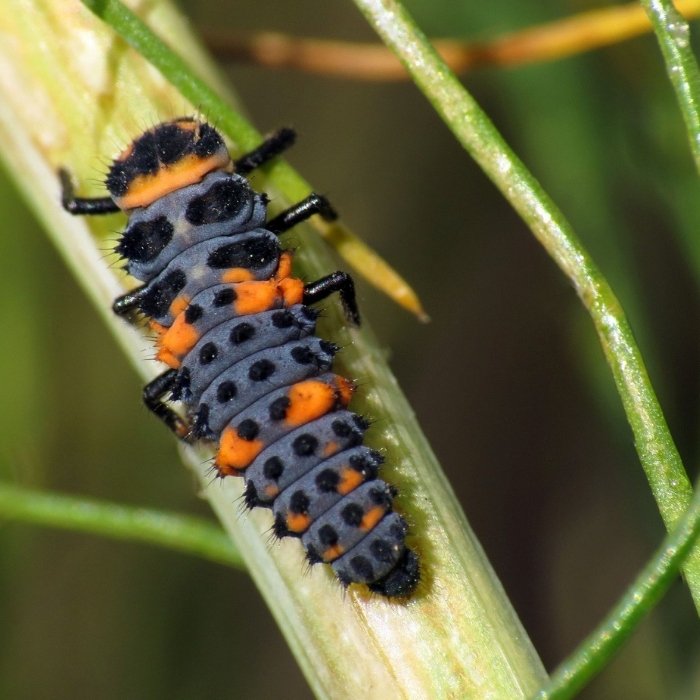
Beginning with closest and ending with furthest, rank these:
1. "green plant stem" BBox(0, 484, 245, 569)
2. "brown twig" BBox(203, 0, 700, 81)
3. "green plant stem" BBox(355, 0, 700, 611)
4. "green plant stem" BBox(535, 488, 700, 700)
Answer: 1. "green plant stem" BBox(535, 488, 700, 700)
2. "green plant stem" BBox(355, 0, 700, 611)
3. "green plant stem" BBox(0, 484, 245, 569)
4. "brown twig" BBox(203, 0, 700, 81)

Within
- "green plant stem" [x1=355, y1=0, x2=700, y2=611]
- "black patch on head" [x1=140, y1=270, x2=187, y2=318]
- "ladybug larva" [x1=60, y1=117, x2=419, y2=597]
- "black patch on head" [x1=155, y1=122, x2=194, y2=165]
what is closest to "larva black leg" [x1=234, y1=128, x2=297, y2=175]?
"ladybug larva" [x1=60, y1=117, x2=419, y2=597]

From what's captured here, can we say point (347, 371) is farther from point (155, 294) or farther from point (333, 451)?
point (155, 294)

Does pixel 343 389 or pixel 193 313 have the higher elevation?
pixel 193 313

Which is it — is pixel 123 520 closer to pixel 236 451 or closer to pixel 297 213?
pixel 236 451

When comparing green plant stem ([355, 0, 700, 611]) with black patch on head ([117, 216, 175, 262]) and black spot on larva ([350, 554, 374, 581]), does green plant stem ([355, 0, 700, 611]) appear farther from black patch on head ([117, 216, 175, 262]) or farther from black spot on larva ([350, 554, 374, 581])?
black patch on head ([117, 216, 175, 262])

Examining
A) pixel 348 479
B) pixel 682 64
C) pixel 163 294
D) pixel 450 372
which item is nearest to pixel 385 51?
pixel 163 294

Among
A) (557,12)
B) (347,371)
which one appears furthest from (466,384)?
(347,371)
